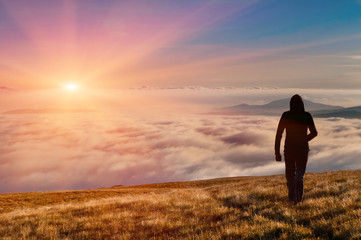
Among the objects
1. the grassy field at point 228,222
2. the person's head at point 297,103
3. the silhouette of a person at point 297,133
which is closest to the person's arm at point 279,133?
the silhouette of a person at point 297,133

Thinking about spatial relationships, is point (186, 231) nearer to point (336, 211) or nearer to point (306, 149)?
point (336, 211)

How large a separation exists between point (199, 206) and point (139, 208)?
9.03 ft

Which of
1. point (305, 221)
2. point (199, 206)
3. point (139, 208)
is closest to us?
point (305, 221)

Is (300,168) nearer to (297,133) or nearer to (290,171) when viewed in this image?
(290,171)

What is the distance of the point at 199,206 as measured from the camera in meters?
10.0

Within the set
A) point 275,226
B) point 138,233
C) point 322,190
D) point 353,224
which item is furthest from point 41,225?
point 322,190

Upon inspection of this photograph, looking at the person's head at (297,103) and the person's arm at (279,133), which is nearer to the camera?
the person's head at (297,103)

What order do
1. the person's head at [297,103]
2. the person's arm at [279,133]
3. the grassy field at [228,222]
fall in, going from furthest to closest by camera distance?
the person's arm at [279,133] < the person's head at [297,103] < the grassy field at [228,222]

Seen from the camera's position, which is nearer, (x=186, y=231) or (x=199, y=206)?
(x=186, y=231)

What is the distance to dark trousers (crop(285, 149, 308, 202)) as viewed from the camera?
27.4 feet

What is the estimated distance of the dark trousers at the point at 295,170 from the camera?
8352mm

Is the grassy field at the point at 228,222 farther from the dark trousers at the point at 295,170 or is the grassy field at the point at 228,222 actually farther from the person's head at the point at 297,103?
the person's head at the point at 297,103

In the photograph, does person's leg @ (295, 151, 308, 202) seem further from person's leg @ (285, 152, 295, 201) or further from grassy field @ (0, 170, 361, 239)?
grassy field @ (0, 170, 361, 239)

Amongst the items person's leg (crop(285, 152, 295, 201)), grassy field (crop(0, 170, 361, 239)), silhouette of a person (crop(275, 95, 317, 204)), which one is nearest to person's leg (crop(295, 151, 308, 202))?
silhouette of a person (crop(275, 95, 317, 204))
